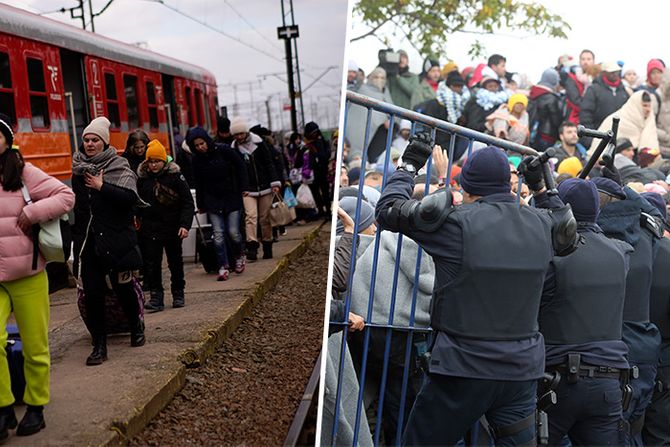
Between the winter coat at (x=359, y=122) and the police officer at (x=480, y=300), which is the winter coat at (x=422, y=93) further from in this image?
the police officer at (x=480, y=300)

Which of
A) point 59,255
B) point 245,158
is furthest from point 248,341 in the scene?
point 245,158

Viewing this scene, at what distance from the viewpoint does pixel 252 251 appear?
12.7 feet

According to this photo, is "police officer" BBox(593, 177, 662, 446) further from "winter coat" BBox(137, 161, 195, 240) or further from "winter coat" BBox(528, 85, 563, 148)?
"winter coat" BBox(528, 85, 563, 148)

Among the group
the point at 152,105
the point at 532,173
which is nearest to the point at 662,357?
the point at 532,173

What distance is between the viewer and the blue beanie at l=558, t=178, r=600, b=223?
336cm

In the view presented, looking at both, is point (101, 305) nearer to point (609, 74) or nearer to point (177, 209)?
point (177, 209)

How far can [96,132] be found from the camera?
7.80ft

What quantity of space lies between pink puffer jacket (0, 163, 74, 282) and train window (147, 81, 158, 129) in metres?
0.34

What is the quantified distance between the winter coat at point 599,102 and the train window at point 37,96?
561 cm

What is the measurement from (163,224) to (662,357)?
2.45 m

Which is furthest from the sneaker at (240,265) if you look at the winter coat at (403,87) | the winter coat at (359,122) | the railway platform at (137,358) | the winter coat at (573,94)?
the winter coat at (573,94)

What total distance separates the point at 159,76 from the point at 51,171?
0.49m

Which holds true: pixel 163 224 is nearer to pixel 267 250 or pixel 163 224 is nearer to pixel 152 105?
pixel 267 250

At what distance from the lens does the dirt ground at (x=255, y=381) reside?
2.48 metres
